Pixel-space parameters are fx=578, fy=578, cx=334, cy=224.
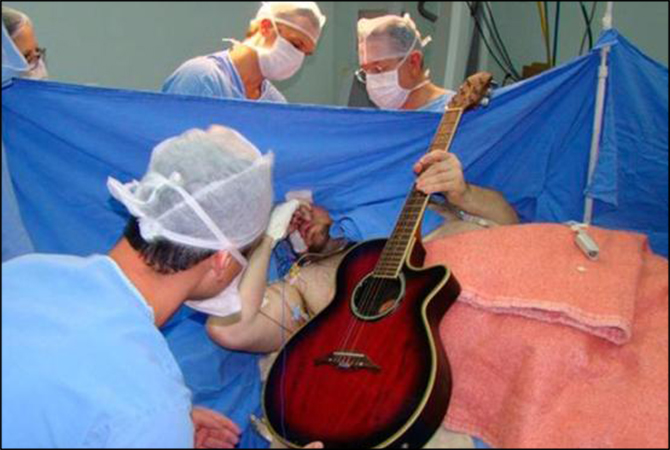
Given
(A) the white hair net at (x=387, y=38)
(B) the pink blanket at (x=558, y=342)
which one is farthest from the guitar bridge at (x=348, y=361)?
(A) the white hair net at (x=387, y=38)

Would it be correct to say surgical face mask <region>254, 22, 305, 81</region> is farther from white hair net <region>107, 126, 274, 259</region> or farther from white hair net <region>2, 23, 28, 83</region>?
white hair net <region>107, 126, 274, 259</region>

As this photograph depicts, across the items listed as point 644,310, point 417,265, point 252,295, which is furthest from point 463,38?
point 644,310

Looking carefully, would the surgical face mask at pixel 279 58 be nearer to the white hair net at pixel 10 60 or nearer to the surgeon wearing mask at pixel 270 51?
the surgeon wearing mask at pixel 270 51

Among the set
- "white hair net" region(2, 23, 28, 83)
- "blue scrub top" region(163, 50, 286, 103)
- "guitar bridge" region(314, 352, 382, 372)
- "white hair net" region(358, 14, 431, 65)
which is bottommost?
"guitar bridge" region(314, 352, 382, 372)

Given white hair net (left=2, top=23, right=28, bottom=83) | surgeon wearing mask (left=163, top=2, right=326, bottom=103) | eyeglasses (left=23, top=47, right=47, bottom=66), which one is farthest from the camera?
surgeon wearing mask (left=163, top=2, right=326, bottom=103)

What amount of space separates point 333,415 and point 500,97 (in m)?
0.85

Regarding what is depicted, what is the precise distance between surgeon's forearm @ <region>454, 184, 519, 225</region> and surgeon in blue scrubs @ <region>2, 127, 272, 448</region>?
604 mm

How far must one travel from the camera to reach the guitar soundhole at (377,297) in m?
1.12

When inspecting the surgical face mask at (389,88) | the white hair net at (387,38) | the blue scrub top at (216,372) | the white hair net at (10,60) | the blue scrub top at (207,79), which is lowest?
the blue scrub top at (216,372)

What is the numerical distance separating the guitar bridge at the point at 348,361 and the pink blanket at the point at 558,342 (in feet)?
0.46

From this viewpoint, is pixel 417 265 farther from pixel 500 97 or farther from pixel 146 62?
pixel 146 62

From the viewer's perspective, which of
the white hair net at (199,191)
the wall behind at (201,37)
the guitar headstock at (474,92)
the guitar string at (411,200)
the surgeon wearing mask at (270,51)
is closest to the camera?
the white hair net at (199,191)

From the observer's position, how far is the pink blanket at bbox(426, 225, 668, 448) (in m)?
0.70

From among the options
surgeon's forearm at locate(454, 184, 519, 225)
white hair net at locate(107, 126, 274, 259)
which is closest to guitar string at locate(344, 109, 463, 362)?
surgeon's forearm at locate(454, 184, 519, 225)
